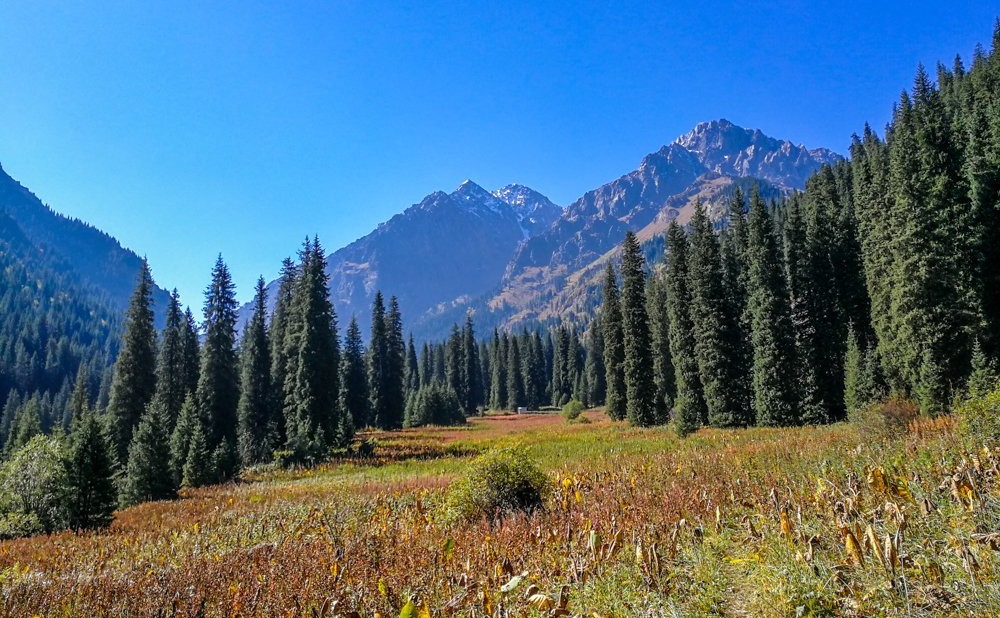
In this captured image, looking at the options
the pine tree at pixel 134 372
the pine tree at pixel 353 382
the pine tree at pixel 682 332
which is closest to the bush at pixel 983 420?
the pine tree at pixel 682 332

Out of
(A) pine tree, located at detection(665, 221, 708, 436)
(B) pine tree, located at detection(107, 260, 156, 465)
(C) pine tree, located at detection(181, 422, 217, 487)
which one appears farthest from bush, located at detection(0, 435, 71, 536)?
(A) pine tree, located at detection(665, 221, 708, 436)

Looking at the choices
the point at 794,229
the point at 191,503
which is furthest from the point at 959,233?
the point at 191,503

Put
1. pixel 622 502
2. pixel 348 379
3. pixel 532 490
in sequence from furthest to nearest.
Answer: pixel 348 379
pixel 532 490
pixel 622 502

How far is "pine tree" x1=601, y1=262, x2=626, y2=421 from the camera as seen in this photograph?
4669 cm

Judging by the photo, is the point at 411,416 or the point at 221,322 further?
the point at 411,416

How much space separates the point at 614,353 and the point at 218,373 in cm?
3348

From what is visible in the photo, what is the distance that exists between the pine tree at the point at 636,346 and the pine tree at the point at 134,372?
38.1 metres

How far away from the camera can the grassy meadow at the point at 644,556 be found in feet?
11.5

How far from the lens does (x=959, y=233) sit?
979 inches

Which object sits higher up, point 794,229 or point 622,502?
point 794,229

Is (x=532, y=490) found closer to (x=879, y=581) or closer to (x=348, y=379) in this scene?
(x=879, y=581)

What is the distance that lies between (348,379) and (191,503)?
130 ft

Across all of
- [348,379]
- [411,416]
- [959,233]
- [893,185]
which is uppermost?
[893,185]

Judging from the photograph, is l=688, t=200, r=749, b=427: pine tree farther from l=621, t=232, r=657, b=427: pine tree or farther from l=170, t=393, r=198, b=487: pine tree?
l=170, t=393, r=198, b=487: pine tree
